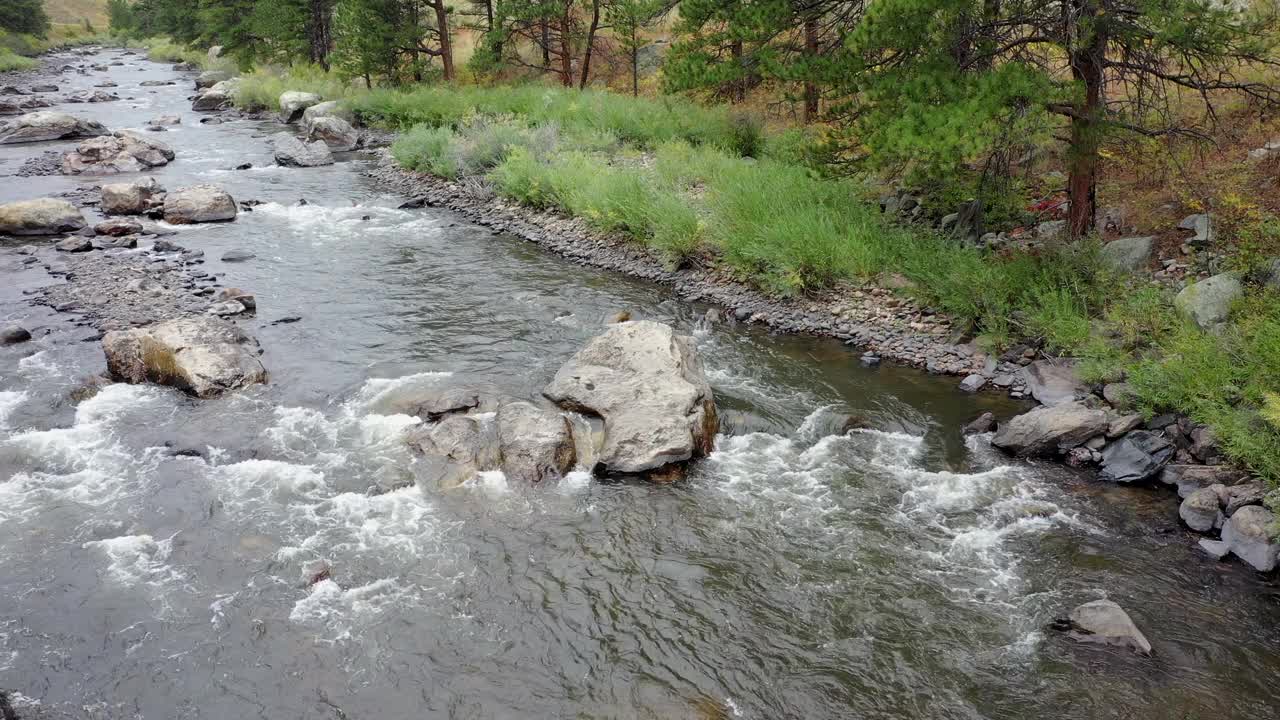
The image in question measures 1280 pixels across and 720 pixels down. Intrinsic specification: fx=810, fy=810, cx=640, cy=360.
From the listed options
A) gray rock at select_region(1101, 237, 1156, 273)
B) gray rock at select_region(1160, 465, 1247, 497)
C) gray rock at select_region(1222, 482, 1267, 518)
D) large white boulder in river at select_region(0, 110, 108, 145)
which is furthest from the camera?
large white boulder in river at select_region(0, 110, 108, 145)

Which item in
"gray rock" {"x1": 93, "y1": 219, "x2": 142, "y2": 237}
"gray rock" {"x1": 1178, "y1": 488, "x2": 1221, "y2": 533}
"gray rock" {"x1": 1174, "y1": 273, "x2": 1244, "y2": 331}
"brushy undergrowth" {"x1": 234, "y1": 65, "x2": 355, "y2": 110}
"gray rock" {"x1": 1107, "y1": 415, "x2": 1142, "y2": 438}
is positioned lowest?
"gray rock" {"x1": 1178, "y1": 488, "x2": 1221, "y2": 533}

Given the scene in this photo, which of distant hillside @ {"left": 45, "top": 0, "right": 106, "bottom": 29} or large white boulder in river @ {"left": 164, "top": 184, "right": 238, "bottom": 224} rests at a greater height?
distant hillside @ {"left": 45, "top": 0, "right": 106, "bottom": 29}

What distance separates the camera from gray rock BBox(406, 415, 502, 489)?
9.34 m

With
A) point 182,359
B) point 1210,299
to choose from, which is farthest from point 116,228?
point 1210,299

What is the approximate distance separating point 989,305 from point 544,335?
23.1 feet

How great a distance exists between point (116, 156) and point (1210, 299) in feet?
95.7

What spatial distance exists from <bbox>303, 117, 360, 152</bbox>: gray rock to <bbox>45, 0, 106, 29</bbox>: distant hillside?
100 meters

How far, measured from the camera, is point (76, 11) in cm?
11306

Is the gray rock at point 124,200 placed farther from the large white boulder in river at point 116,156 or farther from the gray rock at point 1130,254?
the gray rock at point 1130,254

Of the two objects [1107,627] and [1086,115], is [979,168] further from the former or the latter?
[1107,627]

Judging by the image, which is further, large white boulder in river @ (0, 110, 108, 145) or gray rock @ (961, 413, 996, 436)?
large white boulder in river @ (0, 110, 108, 145)

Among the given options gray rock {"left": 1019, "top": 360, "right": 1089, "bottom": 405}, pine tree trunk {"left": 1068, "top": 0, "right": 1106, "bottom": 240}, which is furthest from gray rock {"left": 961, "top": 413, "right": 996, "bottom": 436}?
pine tree trunk {"left": 1068, "top": 0, "right": 1106, "bottom": 240}

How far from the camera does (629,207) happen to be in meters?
17.1

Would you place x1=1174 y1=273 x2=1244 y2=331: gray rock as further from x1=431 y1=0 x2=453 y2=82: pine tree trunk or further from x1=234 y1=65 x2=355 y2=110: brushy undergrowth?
x1=234 y1=65 x2=355 y2=110: brushy undergrowth
